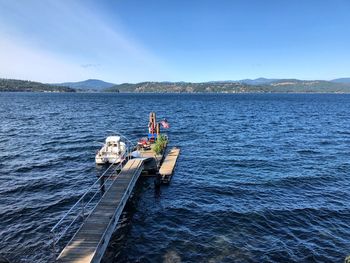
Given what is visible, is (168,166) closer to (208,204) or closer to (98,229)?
(208,204)

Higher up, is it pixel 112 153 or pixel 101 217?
pixel 101 217

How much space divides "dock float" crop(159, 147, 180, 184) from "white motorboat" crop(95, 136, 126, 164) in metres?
4.48

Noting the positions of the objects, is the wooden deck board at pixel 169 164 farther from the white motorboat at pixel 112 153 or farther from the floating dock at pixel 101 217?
the white motorboat at pixel 112 153

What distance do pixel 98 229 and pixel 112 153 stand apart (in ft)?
51.7

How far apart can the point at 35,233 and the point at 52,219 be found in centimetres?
180

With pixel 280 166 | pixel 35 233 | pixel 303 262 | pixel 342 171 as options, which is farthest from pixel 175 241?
pixel 342 171

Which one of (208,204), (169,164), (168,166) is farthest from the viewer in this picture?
(169,164)

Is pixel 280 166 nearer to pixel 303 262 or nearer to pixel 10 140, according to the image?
pixel 303 262

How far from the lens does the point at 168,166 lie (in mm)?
28594

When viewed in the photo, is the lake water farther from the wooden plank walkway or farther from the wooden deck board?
the wooden plank walkway

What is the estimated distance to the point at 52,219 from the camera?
1908 centimetres

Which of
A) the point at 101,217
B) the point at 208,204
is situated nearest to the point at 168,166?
the point at 208,204

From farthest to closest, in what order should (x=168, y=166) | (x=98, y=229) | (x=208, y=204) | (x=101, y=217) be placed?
(x=168, y=166) → (x=208, y=204) → (x=101, y=217) → (x=98, y=229)

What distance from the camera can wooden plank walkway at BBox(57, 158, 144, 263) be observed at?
1275 cm
